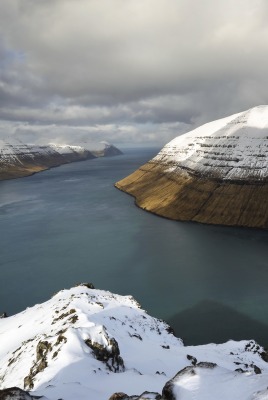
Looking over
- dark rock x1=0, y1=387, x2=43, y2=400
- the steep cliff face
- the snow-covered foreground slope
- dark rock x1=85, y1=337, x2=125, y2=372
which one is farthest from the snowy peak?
dark rock x1=0, y1=387, x2=43, y2=400

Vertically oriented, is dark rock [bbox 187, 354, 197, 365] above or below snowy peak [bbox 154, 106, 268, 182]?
below

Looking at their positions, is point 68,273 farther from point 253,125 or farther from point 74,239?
point 253,125

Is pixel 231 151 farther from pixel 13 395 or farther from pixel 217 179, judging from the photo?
pixel 13 395

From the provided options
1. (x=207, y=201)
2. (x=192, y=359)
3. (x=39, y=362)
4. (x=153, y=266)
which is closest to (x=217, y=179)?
(x=207, y=201)

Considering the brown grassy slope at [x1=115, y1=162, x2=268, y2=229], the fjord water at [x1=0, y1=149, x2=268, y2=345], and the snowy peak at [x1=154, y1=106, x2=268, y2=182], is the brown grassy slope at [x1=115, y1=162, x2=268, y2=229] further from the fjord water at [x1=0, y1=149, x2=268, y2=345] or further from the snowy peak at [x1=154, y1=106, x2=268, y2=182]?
the snowy peak at [x1=154, y1=106, x2=268, y2=182]

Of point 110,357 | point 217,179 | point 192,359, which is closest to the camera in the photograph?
point 110,357

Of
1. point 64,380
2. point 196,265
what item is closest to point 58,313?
point 64,380
